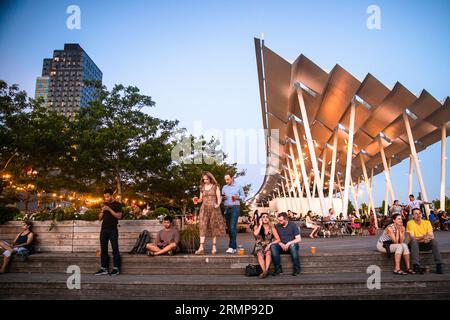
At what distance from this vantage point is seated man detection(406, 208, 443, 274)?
20.0 ft

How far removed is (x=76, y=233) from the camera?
8.18 m

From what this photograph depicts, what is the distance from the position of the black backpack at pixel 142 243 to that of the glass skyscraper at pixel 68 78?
132 metres

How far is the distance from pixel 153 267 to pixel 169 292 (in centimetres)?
147

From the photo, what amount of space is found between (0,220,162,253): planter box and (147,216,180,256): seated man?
0.70 meters

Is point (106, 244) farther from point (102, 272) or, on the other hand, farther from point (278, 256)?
point (278, 256)

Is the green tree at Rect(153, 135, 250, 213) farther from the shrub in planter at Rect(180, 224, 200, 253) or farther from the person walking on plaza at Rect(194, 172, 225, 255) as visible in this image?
the person walking on plaza at Rect(194, 172, 225, 255)

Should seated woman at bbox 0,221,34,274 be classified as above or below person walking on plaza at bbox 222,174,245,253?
below

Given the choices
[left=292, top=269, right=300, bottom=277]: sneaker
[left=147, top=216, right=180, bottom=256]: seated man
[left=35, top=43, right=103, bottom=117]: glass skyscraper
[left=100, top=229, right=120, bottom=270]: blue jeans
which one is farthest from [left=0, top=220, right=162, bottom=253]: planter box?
[left=35, top=43, right=103, bottom=117]: glass skyscraper

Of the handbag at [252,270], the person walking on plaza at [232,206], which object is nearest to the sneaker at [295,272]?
the handbag at [252,270]

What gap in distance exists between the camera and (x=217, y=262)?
6645mm

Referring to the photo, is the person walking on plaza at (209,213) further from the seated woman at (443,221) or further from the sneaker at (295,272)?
the seated woman at (443,221)

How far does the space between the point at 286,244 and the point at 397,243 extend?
7.04 ft

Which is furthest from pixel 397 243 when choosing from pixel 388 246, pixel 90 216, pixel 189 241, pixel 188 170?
pixel 188 170

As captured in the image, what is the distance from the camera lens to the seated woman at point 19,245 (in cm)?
693
